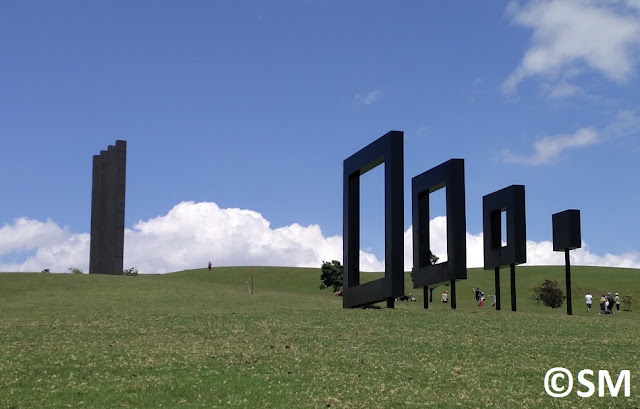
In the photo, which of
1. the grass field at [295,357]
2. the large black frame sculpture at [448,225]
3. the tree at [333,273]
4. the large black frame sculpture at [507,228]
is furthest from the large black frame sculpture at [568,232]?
the tree at [333,273]

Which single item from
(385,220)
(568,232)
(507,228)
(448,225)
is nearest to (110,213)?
(507,228)

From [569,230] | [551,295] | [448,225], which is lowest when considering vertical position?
[551,295]

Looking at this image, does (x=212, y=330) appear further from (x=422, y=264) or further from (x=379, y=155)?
(x=422, y=264)

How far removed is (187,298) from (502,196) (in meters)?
20.1

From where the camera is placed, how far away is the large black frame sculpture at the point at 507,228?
47.4 metres

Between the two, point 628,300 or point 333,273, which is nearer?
point 628,300

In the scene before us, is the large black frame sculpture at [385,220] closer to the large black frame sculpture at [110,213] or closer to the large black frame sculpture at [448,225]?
the large black frame sculpture at [448,225]

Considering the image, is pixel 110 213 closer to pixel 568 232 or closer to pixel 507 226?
pixel 507 226

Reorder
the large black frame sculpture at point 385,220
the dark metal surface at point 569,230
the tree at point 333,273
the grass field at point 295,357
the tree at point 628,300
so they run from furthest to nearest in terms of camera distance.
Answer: the tree at point 333,273, the tree at point 628,300, the dark metal surface at point 569,230, the large black frame sculpture at point 385,220, the grass field at point 295,357

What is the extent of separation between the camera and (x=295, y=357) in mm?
25828

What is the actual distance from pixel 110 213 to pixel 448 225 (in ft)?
151

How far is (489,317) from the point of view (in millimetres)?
37406

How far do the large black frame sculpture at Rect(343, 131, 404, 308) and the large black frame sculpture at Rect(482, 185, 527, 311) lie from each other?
9.36 m

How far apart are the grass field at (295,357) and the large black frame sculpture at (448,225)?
3479 mm
